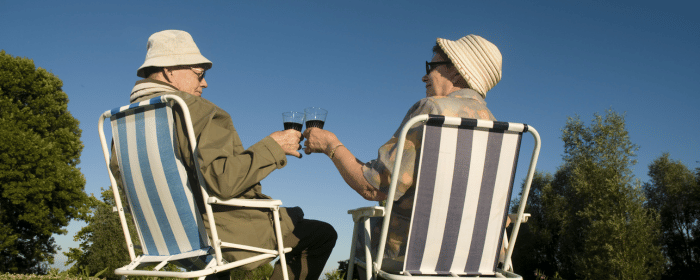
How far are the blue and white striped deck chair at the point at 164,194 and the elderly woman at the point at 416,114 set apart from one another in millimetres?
548

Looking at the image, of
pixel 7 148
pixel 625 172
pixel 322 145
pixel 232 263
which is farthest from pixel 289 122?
pixel 625 172

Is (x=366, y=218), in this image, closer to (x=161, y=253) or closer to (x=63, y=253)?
(x=161, y=253)

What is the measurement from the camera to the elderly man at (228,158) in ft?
7.77

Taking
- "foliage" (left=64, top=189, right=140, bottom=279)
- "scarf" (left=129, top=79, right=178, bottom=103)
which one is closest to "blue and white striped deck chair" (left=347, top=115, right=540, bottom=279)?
"scarf" (left=129, top=79, right=178, bottom=103)

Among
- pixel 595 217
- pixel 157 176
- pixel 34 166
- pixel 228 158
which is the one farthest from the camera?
pixel 595 217

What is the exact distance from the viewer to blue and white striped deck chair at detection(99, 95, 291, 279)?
239 cm

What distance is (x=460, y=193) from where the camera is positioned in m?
2.27

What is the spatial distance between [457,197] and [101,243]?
18919 mm

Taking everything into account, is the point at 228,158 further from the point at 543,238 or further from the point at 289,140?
the point at 543,238

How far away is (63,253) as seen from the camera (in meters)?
19.5

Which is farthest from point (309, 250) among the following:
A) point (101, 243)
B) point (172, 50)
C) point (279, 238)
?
point (101, 243)

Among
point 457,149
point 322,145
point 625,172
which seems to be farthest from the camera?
point 625,172

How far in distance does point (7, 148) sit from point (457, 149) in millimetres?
20027

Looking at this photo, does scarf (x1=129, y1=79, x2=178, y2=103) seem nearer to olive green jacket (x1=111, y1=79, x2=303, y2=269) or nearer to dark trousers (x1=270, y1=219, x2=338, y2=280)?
olive green jacket (x1=111, y1=79, x2=303, y2=269)
